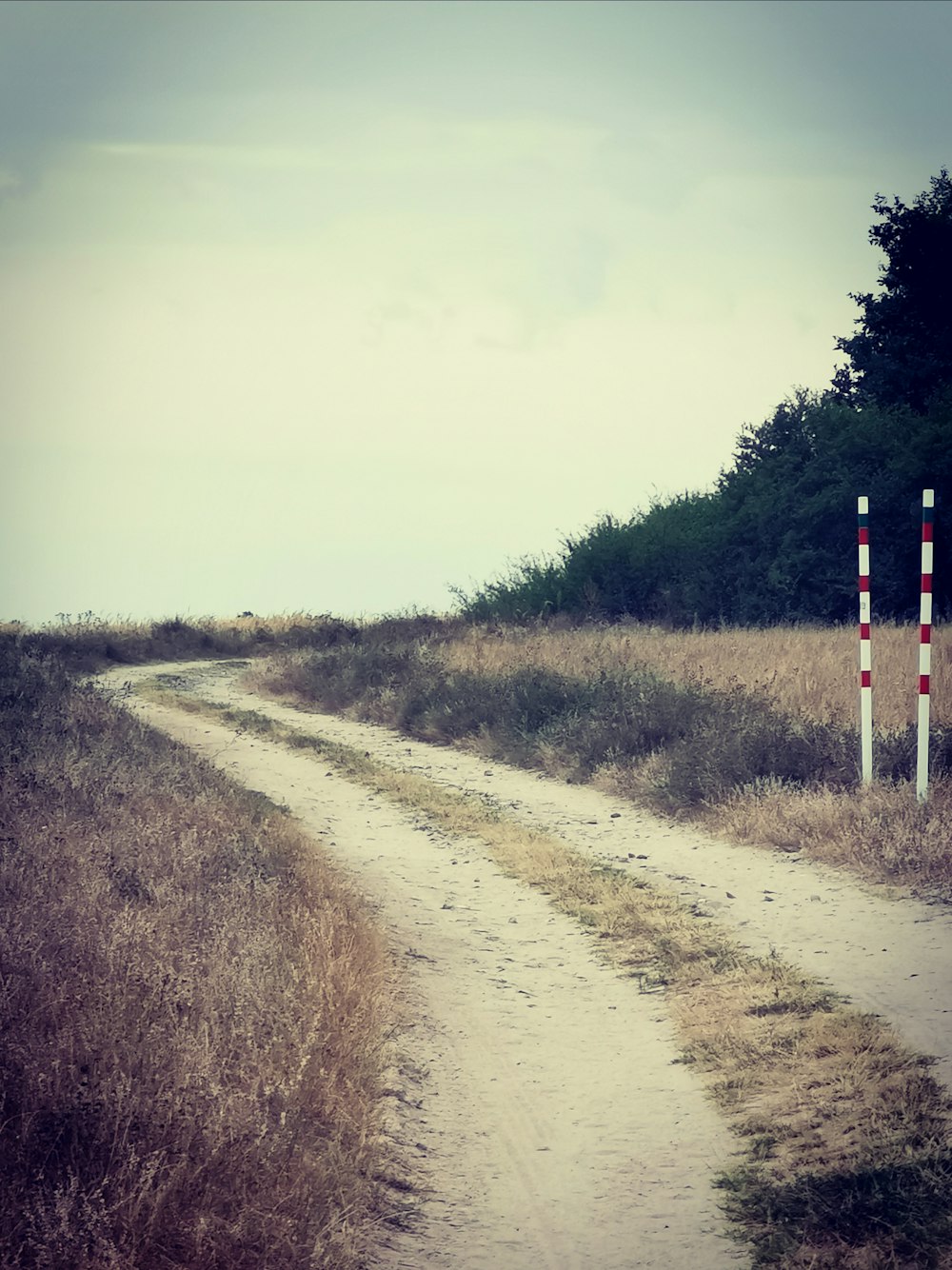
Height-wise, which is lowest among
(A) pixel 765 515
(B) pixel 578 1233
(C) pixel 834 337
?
(B) pixel 578 1233

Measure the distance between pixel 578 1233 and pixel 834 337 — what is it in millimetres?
37369

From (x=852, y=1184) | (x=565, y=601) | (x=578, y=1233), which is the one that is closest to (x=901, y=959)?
(x=852, y=1184)

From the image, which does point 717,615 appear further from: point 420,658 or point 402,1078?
point 402,1078

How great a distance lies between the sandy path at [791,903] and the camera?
5930 mm

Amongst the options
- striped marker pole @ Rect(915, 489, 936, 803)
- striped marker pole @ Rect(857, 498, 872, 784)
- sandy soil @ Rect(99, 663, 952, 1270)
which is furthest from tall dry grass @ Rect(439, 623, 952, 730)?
sandy soil @ Rect(99, 663, 952, 1270)

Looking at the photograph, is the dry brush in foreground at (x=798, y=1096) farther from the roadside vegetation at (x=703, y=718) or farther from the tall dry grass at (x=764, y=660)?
the tall dry grass at (x=764, y=660)

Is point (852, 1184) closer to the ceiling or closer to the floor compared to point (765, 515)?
closer to the floor

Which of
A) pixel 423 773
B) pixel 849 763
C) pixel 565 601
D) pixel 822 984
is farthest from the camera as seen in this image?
pixel 565 601

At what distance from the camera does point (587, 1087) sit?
17.0 feet

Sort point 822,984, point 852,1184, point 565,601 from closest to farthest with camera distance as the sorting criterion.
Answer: point 852,1184, point 822,984, point 565,601

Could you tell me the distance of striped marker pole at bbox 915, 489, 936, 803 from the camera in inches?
367

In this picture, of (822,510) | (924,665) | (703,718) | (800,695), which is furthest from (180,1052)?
(822,510)

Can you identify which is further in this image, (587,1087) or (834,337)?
(834,337)

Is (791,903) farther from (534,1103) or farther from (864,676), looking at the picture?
(534,1103)
